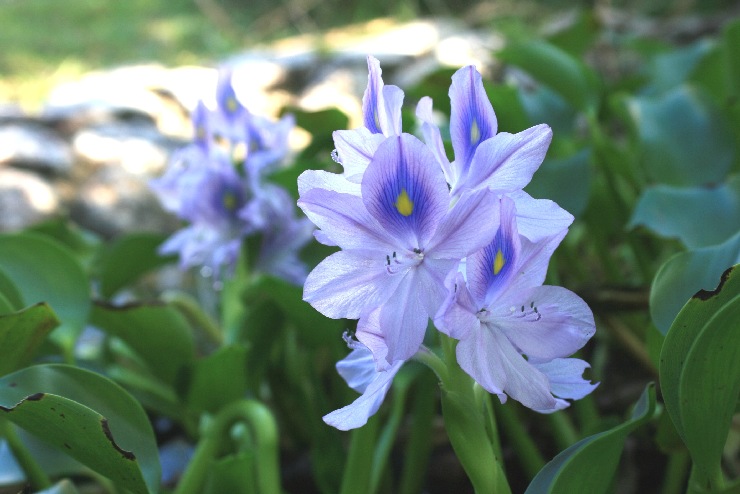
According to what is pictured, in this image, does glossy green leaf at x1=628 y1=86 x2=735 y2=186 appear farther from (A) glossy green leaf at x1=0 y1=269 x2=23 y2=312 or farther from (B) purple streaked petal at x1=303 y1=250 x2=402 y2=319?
(A) glossy green leaf at x1=0 y1=269 x2=23 y2=312

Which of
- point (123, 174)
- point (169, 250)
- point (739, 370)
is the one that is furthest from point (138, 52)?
point (739, 370)

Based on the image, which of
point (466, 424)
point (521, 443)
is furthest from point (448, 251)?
point (521, 443)

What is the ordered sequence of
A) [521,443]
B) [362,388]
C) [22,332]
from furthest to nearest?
[521,443]
[22,332]
[362,388]

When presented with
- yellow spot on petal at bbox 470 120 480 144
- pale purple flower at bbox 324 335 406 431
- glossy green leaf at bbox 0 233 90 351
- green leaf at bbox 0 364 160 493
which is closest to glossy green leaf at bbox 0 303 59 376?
green leaf at bbox 0 364 160 493

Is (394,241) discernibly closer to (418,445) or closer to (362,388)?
(362,388)

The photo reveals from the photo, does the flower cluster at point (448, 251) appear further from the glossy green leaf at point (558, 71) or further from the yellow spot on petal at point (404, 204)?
the glossy green leaf at point (558, 71)

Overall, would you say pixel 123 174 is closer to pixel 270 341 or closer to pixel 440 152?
pixel 270 341
